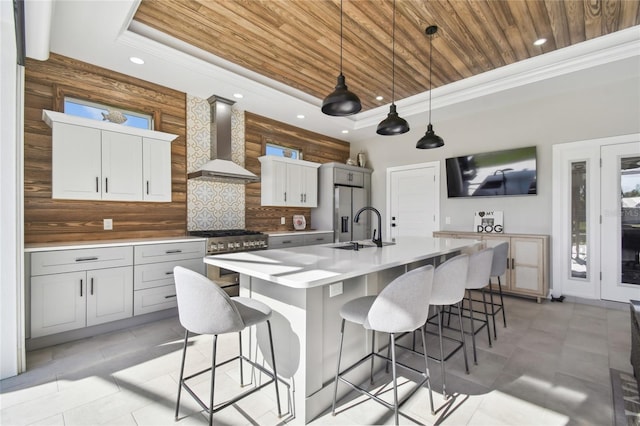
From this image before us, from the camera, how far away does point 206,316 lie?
59.9 inches

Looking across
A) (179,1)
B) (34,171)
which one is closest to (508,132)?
Answer: (179,1)

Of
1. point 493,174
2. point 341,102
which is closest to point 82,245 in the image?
point 341,102

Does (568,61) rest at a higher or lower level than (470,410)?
higher

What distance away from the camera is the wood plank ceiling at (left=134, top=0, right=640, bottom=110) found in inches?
103

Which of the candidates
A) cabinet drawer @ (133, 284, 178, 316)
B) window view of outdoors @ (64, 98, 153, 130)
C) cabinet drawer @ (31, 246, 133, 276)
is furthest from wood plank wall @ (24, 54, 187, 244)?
cabinet drawer @ (133, 284, 178, 316)

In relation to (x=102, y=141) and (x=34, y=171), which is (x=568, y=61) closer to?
(x=102, y=141)

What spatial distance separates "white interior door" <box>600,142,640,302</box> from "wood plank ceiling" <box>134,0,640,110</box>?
158 cm

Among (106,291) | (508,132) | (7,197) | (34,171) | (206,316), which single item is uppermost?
(508,132)

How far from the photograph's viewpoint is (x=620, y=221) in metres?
3.69

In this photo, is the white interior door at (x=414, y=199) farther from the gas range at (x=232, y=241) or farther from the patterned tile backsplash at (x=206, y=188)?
the patterned tile backsplash at (x=206, y=188)

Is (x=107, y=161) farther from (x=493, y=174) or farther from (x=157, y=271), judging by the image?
(x=493, y=174)

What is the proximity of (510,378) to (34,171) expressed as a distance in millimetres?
4609

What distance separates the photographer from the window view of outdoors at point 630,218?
3.61m

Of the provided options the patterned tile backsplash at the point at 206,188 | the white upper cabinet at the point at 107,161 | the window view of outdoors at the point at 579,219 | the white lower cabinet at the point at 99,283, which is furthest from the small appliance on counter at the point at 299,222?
the window view of outdoors at the point at 579,219
